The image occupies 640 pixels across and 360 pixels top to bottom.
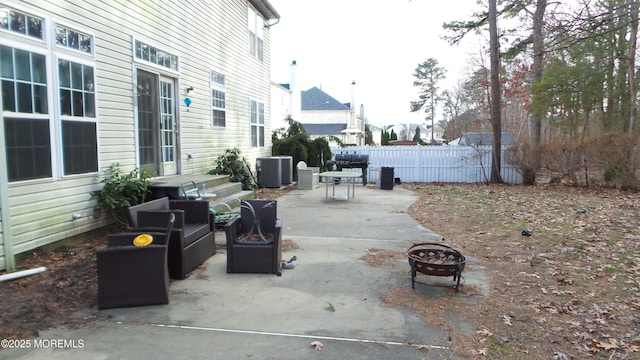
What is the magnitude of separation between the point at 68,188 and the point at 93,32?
238cm

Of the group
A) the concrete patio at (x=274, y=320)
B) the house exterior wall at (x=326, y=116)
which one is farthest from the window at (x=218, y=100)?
the house exterior wall at (x=326, y=116)

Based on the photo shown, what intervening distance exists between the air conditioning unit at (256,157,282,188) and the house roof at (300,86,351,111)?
108ft

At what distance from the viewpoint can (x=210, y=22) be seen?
1069cm

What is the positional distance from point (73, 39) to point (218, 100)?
5.42 m

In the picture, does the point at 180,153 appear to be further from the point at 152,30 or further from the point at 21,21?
the point at 21,21

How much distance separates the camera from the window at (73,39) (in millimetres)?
5480

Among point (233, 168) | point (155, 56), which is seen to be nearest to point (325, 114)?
point (233, 168)

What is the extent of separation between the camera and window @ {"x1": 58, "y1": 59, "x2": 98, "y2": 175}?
5.54 m

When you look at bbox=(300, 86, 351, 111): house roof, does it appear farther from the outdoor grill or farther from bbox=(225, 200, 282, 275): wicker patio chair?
bbox=(225, 200, 282, 275): wicker patio chair

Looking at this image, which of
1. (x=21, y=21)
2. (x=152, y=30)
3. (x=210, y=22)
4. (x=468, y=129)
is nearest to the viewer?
(x=21, y=21)

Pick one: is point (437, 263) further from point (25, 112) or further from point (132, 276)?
point (25, 112)

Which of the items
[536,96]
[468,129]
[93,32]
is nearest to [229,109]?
[93,32]

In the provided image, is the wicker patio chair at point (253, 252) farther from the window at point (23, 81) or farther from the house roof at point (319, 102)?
the house roof at point (319, 102)

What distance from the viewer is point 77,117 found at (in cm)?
579
